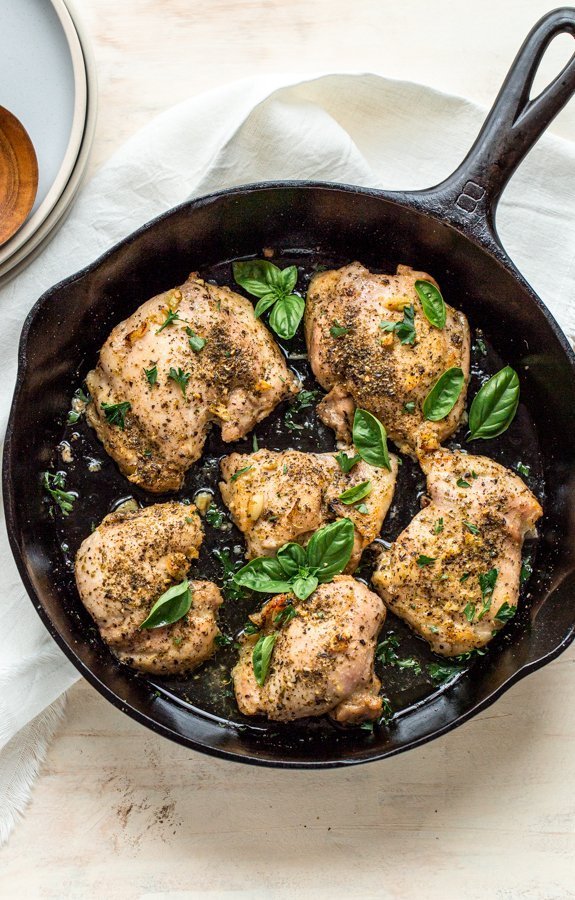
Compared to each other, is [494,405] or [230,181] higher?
[230,181]

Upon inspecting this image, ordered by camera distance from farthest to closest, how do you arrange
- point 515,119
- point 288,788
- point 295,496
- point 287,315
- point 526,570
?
point 288,788
point 526,570
point 287,315
point 295,496
point 515,119

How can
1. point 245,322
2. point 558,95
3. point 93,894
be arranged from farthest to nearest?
1. point 93,894
2. point 245,322
3. point 558,95

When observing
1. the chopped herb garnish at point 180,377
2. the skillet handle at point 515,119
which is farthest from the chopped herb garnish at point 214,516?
the skillet handle at point 515,119

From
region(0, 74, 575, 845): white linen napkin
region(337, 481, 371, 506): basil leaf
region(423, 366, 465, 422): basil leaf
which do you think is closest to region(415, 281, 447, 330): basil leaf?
region(423, 366, 465, 422): basil leaf

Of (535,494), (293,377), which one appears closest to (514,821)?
(535,494)

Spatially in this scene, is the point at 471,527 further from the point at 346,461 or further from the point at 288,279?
the point at 288,279

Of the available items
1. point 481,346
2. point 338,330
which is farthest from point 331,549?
point 481,346

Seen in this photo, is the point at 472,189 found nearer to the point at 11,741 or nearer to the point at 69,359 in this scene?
the point at 69,359
